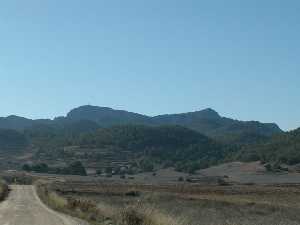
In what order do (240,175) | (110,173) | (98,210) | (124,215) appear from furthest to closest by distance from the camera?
(110,173), (240,175), (98,210), (124,215)

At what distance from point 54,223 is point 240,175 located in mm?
139220

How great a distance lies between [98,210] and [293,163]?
5711 inches

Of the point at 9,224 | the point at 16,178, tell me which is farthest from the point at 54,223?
the point at 16,178

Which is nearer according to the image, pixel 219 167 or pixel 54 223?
pixel 54 223

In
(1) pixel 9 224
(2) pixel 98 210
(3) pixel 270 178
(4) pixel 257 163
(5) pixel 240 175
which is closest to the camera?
(1) pixel 9 224

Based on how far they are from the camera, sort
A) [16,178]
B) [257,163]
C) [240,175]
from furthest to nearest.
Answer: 1. [257,163]
2. [240,175]
3. [16,178]

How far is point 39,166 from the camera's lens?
198875mm

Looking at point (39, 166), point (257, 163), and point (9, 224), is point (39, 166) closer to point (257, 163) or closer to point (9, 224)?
point (257, 163)

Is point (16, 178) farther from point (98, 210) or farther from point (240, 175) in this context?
point (98, 210)

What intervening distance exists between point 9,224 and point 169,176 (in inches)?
6156

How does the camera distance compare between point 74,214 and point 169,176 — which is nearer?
point 74,214

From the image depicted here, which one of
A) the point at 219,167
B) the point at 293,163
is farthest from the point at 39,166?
the point at 293,163

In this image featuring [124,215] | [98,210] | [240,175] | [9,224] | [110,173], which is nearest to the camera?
[124,215]

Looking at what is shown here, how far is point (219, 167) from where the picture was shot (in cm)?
19662
